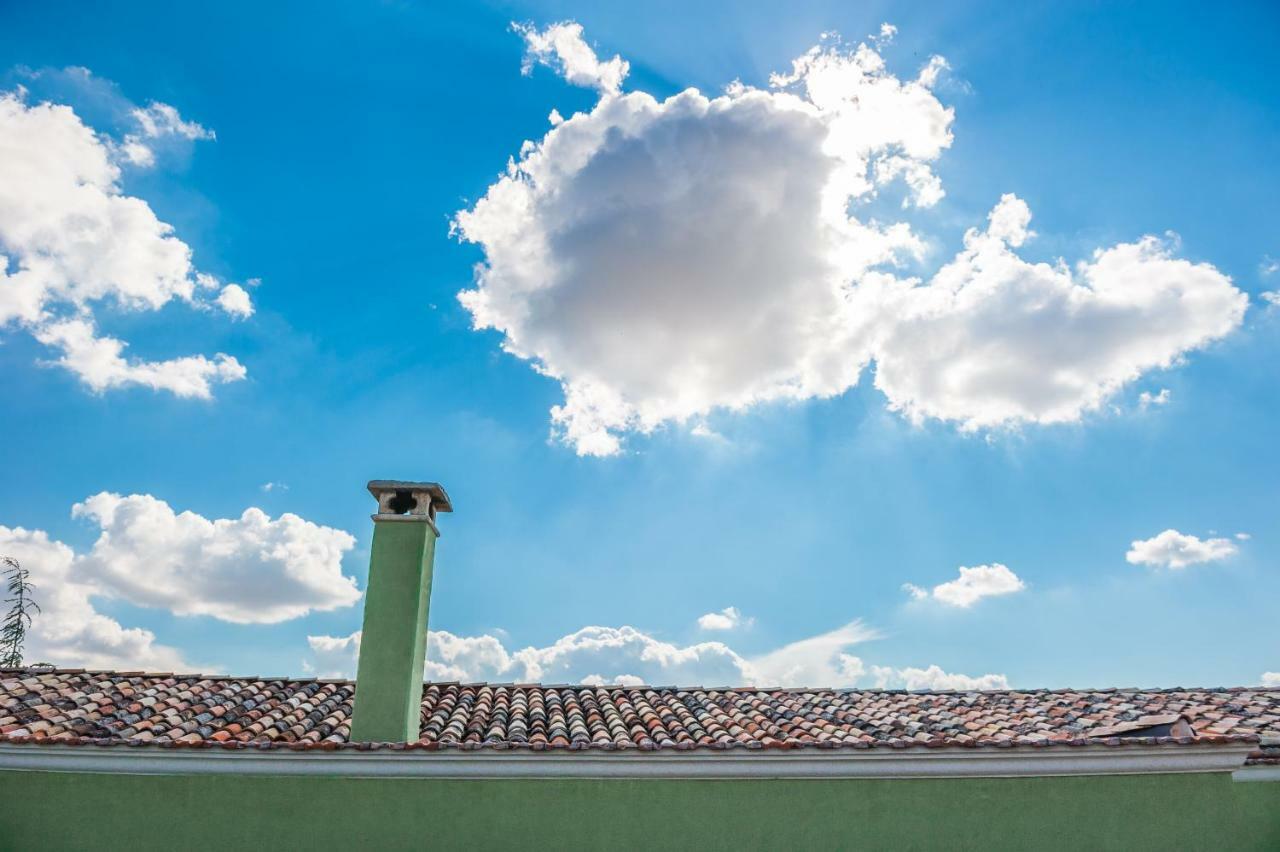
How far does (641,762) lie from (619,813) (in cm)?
49

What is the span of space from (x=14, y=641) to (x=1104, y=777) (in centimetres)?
2013

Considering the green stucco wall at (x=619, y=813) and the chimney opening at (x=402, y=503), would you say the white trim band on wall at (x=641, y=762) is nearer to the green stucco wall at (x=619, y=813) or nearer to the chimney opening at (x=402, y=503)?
the green stucco wall at (x=619, y=813)

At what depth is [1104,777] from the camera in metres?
8.41

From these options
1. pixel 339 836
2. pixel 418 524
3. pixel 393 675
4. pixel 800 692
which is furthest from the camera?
pixel 800 692

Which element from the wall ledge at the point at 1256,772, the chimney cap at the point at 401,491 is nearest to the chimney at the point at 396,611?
the chimney cap at the point at 401,491

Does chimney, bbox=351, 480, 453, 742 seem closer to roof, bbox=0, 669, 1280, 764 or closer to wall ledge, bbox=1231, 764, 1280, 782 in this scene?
roof, bbox=0, 669, 1280, 764

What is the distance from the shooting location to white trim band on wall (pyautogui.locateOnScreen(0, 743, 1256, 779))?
809cm

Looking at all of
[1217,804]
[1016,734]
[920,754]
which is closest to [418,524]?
[920,754]

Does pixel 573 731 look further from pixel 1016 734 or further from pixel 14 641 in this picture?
pixel 14 641

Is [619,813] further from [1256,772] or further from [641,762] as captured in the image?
[1256,772]

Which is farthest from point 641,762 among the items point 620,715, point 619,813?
point 620,715

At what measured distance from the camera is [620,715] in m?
11.3

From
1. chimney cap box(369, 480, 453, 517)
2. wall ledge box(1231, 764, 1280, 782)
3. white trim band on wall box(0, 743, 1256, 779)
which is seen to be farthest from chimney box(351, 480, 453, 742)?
wall ledge box(1231, 764, 1280, 782)

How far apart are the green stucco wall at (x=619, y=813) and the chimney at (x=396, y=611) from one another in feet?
5.34
